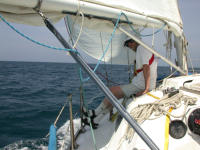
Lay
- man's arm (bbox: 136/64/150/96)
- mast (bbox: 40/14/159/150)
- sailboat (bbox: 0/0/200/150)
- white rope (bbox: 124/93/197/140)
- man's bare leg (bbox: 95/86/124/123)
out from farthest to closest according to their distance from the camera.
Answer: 1. man's bare leg (bbox: 95/86/124/123)
2. man's arm (bbox: 136/64/150/96)
3. white rope (bbox: 124/93/197/140)
4. sailboat (bbox: 0/0/200/150)
5. mast (bbox: 40/14/159/150)

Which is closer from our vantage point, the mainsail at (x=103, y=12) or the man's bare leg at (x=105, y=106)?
the mainsail at (x=103, y=12)

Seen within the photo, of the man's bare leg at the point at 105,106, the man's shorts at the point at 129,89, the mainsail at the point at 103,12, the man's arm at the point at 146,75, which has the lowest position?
the man's bare leg at the point at 105,106

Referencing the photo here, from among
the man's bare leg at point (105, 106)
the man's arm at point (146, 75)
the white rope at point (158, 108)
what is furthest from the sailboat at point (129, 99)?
the man's bare leg at point (105, 106)

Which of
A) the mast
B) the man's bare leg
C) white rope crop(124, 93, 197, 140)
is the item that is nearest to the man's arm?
the man's bare leg

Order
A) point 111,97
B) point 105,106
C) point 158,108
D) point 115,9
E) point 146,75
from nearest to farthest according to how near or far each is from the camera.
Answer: point 111,97 → point 158,108 → point 115,9 → point 146,75 → point 105,106

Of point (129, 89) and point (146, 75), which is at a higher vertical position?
point (146, 75)

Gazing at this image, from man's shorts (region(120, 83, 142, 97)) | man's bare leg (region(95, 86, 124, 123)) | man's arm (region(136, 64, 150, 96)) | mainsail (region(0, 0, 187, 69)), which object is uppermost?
mainsail (region(0, 0, 187, 69))

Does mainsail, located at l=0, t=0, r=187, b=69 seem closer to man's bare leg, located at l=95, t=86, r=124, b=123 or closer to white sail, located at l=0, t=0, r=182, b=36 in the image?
white sail, located at l=0, t=0, r=182, b=36

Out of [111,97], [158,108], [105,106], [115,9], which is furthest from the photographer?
[105,106]

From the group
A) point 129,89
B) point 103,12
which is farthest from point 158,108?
point 103,12

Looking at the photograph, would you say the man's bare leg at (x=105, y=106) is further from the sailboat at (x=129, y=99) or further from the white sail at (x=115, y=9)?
the white sail at (x=115, y=9)

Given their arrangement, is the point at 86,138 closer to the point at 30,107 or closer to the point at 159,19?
the point at 159,19

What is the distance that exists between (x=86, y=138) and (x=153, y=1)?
223cm

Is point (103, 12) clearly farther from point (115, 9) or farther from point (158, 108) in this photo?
point (158, 108)
